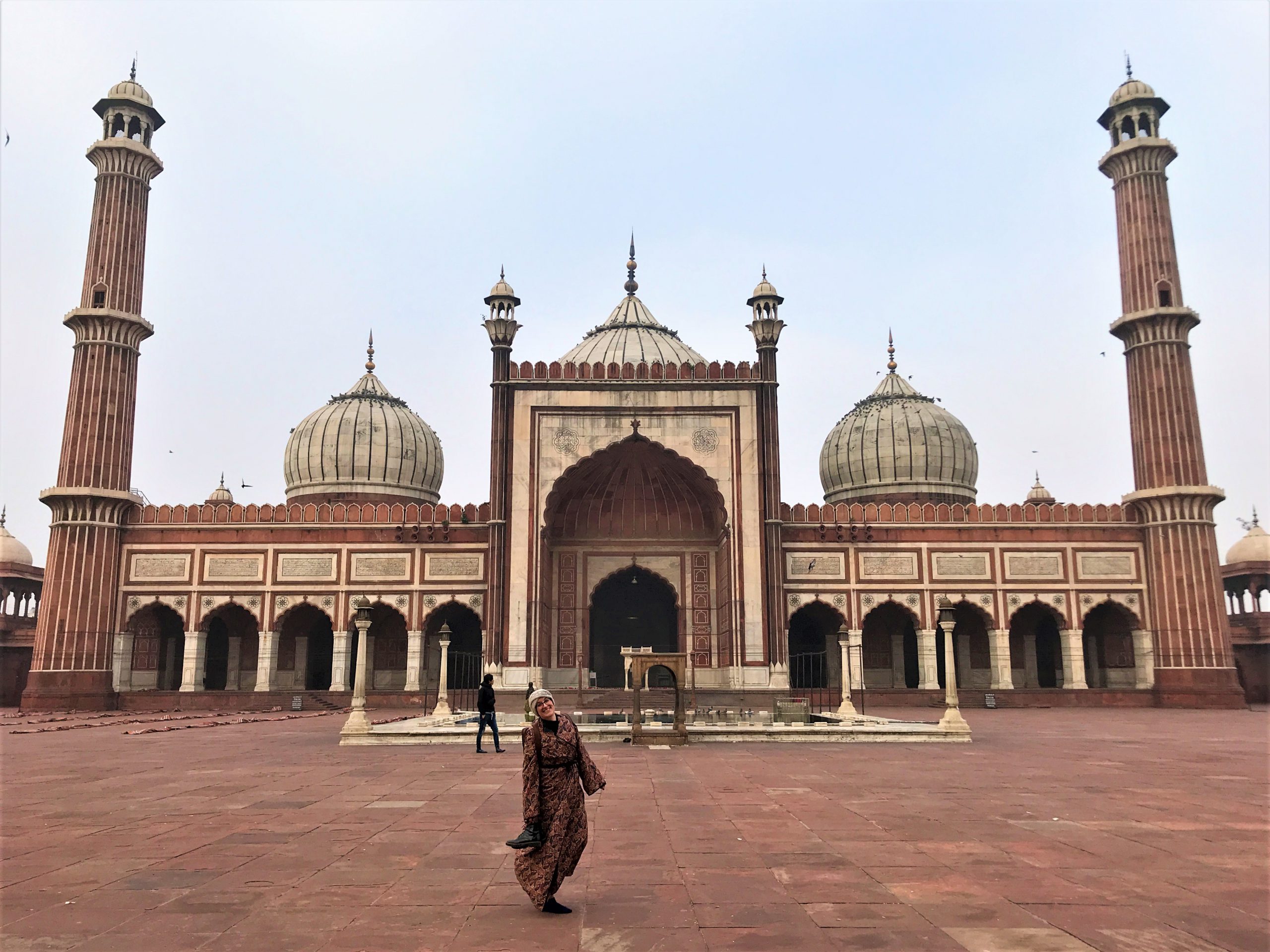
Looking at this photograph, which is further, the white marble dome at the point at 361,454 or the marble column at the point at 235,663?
the white marble dome at the point at 361,454

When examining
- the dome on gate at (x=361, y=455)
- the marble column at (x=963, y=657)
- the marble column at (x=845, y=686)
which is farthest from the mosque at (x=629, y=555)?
the dome on gate at (x=361, y=455)

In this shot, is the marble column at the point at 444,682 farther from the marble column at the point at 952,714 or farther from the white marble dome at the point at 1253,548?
the white marble dome at the point at 1253,548

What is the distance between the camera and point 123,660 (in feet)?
81.6

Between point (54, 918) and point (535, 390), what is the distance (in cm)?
2073

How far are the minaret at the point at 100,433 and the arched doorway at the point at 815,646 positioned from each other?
17678 mm

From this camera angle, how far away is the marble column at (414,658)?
24797 mm

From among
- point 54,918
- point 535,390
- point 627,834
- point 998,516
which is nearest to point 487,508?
point 535,390

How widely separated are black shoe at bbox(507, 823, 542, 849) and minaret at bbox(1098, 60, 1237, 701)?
24236mm

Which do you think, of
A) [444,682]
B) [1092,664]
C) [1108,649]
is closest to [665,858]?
[444,682]

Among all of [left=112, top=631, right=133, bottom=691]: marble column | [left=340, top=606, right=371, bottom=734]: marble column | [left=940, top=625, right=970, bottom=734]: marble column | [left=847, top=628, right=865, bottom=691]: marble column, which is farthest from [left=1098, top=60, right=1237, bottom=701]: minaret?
[left=112, top=631, right=133, bottom=691]: marble column

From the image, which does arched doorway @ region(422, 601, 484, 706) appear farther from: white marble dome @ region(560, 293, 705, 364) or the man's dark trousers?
the man's dark trousers

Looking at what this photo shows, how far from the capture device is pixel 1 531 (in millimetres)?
31359

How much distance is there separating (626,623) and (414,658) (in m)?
6.45

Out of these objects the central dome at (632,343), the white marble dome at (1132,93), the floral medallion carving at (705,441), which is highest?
the white marble dome at (1132,93)
